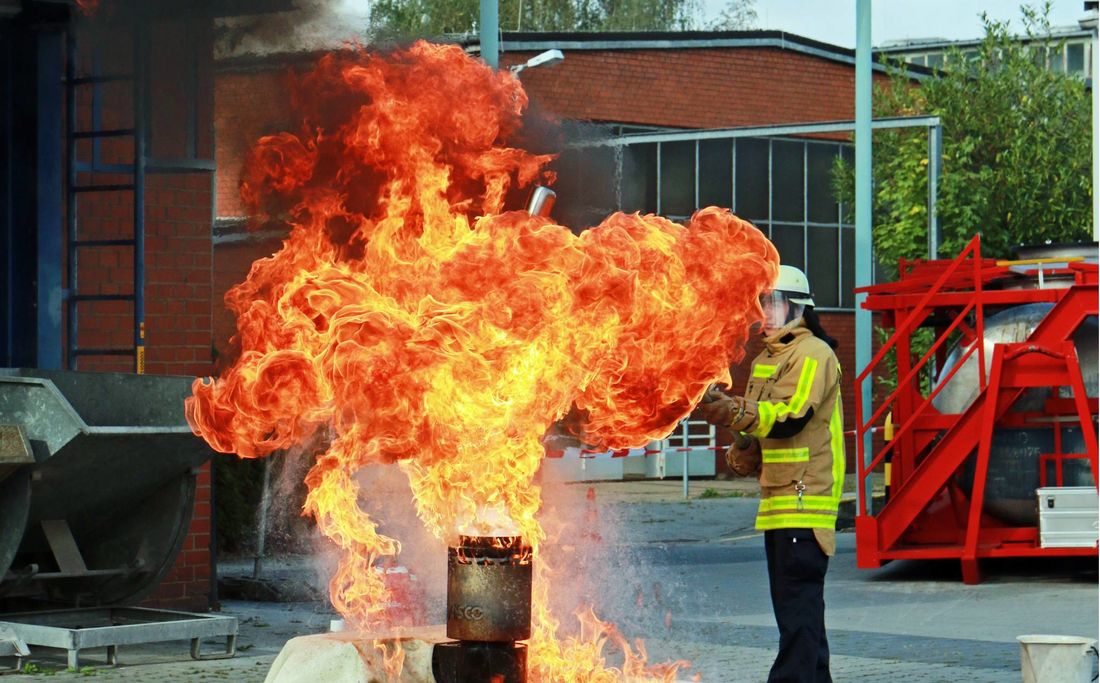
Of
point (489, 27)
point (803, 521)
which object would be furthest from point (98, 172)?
point (803, 521)

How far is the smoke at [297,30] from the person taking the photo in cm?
1093

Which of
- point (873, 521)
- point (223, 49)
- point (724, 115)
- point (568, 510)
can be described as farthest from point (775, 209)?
point (223, 49)

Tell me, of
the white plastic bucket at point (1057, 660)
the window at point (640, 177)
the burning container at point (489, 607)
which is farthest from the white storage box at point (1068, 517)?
the window at point (640, 177)

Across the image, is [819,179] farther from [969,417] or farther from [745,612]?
[745,612]

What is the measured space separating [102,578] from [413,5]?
130ft

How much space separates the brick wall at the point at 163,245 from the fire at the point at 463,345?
2973 millimetres

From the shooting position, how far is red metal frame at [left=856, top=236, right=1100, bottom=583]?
13.7 metres

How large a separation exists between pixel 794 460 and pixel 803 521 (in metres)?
0.27

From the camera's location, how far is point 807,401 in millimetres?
7586

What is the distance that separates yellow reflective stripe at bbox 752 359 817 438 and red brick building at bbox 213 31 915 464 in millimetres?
18911

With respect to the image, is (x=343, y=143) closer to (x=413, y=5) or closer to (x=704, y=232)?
(x=704, y=232)

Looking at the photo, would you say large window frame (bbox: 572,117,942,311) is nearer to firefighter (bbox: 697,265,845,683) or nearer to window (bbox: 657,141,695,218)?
window (bbox: 657,141,695,218)

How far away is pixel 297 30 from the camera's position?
1109 cm

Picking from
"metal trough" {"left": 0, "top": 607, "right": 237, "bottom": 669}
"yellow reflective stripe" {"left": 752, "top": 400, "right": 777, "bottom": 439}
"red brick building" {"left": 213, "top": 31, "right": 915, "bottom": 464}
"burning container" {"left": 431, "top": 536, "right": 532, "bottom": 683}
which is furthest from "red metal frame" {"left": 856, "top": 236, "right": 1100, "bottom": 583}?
"red brick building" {"left": 213, "top": 31, "right": 915, "bottom": 464}
